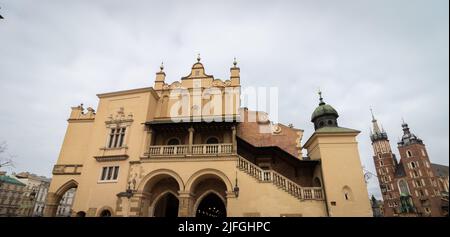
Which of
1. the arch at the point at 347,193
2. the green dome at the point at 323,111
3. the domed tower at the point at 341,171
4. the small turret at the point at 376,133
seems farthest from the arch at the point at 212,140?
the small turret at the point at 376,133

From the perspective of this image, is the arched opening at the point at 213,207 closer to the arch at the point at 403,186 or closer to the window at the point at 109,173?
the window at the point at 109,173

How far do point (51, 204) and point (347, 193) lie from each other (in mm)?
24490

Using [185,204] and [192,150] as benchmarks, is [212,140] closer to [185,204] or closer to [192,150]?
[192,150]

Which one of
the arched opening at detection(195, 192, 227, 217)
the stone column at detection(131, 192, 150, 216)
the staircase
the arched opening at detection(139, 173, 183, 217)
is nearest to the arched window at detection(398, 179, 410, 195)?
the staircase

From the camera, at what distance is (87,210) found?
17438 millimetres

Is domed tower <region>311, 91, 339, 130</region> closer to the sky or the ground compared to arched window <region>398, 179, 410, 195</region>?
closer to the ground

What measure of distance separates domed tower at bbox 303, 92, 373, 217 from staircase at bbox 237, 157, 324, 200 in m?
0.96

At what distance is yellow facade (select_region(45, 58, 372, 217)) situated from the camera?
623 inches

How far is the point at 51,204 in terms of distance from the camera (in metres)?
19.5

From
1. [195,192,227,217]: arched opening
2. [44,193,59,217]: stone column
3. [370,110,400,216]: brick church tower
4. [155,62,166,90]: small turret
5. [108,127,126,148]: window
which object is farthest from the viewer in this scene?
[370,110,400,216]: brick church tower

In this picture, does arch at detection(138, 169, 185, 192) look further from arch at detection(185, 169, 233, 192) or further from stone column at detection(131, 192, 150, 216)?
arch at detection(185, 169, 233, 192)
